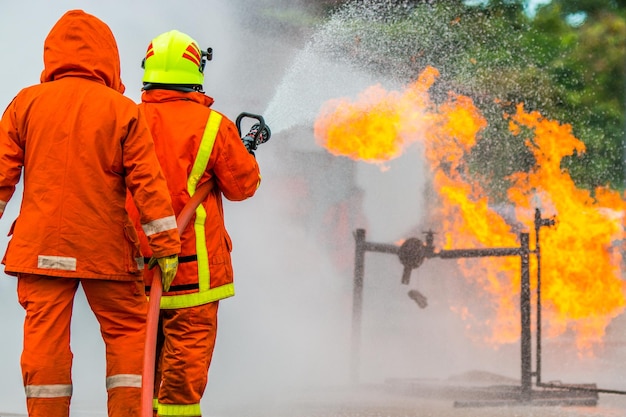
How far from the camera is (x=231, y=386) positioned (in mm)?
6102

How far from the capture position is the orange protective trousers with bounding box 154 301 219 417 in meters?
3.76

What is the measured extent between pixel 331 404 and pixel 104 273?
8.16 feet

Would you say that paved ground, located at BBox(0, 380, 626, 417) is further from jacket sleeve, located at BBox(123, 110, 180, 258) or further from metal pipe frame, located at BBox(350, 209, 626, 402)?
jacket sleeve, located at BBox(123, 110, 180, 258)

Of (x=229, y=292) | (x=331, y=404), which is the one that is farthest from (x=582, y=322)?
(x=229, y=292)

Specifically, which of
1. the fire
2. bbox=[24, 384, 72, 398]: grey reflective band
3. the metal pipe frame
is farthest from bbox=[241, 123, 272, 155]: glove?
the fire

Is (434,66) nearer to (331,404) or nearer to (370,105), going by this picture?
(370,105)

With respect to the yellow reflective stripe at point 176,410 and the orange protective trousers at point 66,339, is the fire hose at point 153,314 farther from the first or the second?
the yellow reflective stripe at point 176,410

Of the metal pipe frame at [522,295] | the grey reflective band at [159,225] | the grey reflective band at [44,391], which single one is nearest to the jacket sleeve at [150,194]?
the grey reflective band at [159,225]

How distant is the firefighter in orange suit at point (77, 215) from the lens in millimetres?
3477

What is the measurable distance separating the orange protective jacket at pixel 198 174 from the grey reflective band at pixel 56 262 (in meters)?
0.43

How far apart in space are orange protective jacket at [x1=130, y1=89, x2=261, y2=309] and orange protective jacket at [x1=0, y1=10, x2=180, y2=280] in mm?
241

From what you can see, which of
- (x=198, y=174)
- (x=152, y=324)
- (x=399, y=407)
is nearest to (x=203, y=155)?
(x=198, y=174)

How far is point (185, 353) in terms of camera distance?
12.3ft

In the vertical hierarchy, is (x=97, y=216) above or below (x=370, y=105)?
below
